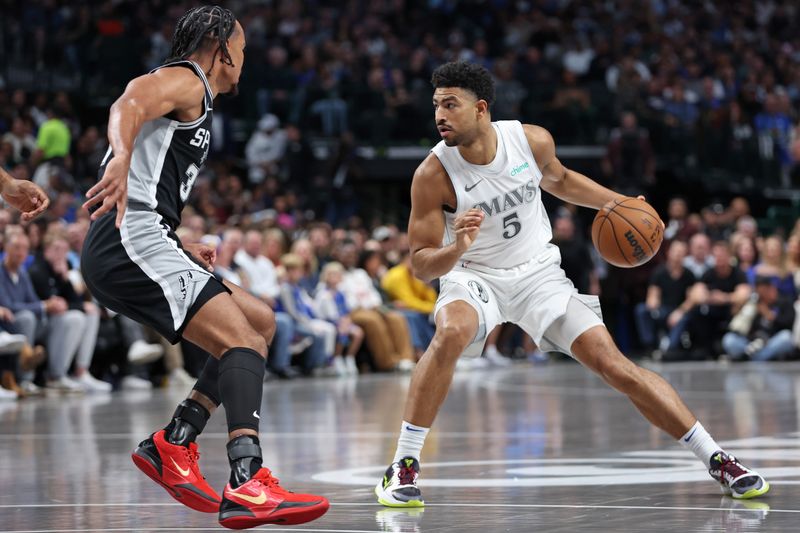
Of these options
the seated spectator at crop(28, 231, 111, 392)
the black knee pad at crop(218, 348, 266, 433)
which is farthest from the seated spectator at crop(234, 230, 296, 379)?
the black knee pad at crop(218, 348, 266, 433)

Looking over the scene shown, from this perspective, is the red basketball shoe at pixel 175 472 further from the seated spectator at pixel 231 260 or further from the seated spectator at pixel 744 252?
the seated spectator at pixel 744 252

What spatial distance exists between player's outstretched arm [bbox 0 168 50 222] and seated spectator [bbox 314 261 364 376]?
10505 mm

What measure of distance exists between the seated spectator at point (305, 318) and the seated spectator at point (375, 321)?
0.68 m

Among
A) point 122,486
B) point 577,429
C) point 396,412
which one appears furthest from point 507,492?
point 396,412

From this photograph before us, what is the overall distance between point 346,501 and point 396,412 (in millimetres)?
Answer: 4650

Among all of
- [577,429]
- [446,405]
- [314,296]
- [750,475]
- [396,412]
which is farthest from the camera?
[314,296]

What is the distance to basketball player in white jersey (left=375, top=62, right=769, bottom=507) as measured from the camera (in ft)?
19.4

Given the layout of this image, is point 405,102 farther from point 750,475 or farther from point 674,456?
point 750,475

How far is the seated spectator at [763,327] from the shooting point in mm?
16859

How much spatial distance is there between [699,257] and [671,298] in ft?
2.42

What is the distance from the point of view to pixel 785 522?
16.4 ft

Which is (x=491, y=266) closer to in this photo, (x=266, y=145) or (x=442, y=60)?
(x=266, y=145)

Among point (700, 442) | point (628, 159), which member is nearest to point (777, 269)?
point (628, 159)

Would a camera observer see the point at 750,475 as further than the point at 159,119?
Yes
